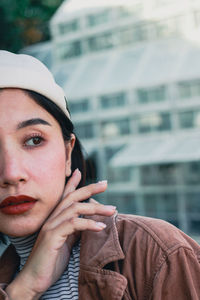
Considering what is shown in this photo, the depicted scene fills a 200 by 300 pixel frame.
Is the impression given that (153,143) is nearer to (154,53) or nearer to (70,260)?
(154,53)

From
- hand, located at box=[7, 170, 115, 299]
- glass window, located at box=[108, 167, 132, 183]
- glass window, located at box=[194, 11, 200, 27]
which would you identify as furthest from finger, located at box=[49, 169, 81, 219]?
glass window, located at box=[194, 11, 200, 27]

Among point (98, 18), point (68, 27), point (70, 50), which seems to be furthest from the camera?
point (70, 50)

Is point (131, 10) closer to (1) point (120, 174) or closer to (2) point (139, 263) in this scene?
(1) point (120, 174)

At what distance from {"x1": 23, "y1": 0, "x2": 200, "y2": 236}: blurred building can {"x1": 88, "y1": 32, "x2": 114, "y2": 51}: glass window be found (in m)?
0.03

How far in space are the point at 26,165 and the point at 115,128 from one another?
9395 millimetres

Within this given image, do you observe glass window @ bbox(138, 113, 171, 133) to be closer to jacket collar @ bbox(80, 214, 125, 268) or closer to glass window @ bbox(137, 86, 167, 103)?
glass window @ bbox(137, 86, 167, 103)

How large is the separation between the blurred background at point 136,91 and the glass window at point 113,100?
2 cm

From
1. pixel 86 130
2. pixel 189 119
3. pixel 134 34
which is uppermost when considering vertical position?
pixel 134 34

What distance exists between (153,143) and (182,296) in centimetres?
901

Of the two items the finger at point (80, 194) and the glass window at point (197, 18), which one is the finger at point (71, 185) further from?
the glass window at point (197, 18)

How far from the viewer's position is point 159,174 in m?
9.51

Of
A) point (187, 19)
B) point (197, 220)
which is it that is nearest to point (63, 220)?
point (197, 220)

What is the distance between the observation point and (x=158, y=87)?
9.97 meters

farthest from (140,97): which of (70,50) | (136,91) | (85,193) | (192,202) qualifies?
(85,193)
